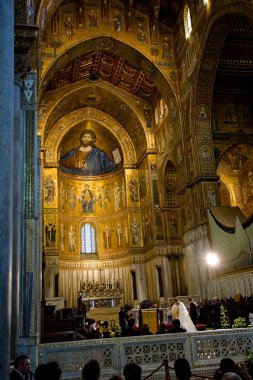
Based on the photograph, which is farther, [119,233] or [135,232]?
[119,233]

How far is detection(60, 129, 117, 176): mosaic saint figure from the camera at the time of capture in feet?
95.5

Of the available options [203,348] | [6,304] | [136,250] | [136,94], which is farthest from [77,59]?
[6,304]

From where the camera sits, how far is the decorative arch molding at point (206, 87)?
1673 cm

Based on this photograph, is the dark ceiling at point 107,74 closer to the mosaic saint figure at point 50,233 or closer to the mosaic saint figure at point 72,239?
the mosaic saint figure at point 50,233

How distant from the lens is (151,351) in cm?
785

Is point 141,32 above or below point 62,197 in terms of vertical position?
above

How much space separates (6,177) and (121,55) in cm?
1944

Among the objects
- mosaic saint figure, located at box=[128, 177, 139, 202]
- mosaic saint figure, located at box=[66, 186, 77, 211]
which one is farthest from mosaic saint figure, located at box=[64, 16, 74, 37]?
mosaic saint figure, located at box=[66, 186, 77, 211]

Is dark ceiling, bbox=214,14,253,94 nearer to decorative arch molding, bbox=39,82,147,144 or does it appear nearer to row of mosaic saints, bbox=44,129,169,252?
decorative arch molding, bbox=39,82,147,144

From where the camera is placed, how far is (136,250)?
2572 centimetres

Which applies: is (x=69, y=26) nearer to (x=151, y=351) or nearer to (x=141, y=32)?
(x=141, y=32)

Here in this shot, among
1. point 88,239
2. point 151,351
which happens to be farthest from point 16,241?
point 88,239

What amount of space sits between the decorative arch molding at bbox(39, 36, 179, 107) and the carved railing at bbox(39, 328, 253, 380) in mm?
14607

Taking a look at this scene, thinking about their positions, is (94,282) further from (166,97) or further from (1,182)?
(1,182)
